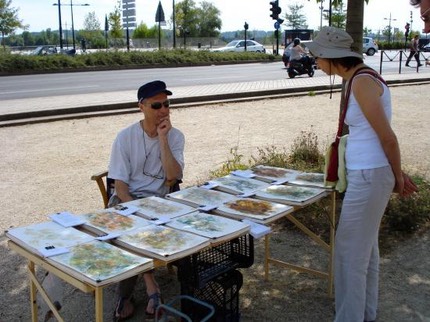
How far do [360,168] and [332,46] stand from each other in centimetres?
67

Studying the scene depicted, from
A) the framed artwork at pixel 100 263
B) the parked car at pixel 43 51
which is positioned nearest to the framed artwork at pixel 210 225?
the framed artwork at pixel 100 263

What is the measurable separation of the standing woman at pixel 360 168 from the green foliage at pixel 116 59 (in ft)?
76.0

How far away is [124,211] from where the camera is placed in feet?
9.61

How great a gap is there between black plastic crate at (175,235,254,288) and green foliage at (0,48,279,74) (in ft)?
74.6

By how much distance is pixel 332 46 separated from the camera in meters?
2.90

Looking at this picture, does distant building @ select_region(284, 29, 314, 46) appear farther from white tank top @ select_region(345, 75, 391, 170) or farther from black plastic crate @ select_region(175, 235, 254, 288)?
white tank top @ select_region(345, 75, 391, 170)

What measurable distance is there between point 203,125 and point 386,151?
7.30 m

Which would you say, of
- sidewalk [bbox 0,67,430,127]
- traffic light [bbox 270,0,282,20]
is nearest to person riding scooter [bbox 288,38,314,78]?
sidewalk [bbox 0,67,430,127]

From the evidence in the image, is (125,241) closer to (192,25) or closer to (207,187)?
(207,187)

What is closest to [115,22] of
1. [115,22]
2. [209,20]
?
[115,22]

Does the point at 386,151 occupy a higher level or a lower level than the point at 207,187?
higher

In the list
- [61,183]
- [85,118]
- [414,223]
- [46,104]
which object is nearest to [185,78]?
[46,104]

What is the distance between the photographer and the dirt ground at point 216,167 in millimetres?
3549

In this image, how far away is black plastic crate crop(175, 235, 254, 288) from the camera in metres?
2.92
